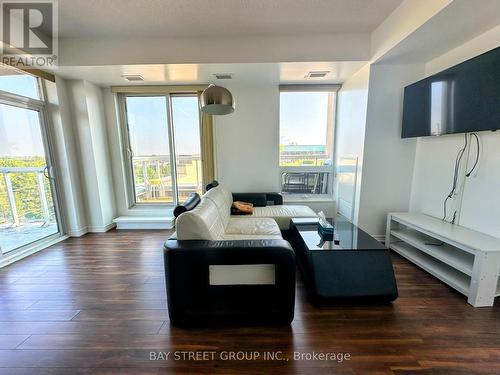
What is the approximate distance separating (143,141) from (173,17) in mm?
2290

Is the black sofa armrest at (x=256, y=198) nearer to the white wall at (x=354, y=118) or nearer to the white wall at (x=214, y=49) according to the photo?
the white wall at (x=354, y=118)

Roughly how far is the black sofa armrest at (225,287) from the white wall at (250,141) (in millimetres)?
2392

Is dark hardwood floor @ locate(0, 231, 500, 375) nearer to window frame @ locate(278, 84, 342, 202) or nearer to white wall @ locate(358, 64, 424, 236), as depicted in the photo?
white wall @ locate(358, 64, 424, 236)

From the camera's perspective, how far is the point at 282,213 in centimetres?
316

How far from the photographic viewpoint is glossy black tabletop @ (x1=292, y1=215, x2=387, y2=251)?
1.98 metres

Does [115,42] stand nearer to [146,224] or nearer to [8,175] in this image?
[8,175]

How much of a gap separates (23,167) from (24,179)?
169mm

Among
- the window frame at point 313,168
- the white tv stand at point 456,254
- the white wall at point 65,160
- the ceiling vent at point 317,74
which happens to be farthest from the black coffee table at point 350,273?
the white wall at point 65,160

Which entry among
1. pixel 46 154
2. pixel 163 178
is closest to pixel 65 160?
pixel 46 154

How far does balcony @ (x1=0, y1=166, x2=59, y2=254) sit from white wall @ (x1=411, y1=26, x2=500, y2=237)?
5443 mm

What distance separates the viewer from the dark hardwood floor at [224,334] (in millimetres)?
1343

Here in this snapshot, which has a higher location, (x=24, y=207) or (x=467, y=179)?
(x=467, y=179)

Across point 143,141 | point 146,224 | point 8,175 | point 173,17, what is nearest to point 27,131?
point 8,175

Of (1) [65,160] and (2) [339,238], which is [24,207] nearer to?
(1) [65,160]
